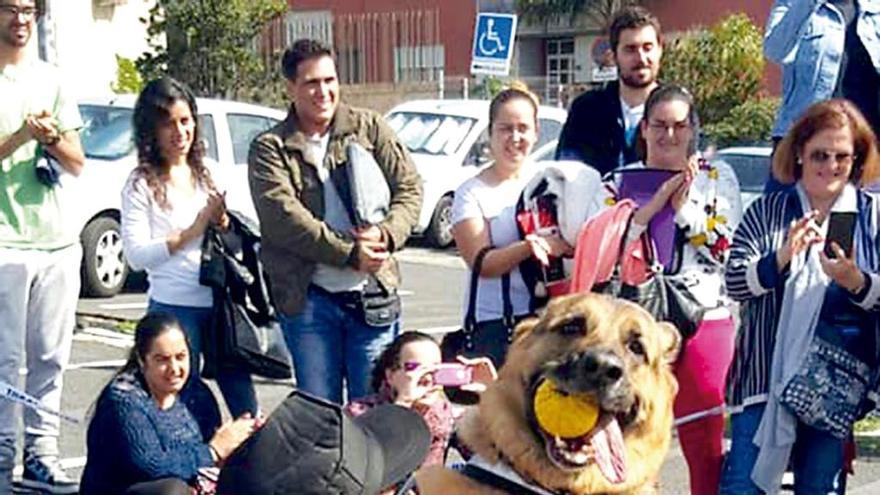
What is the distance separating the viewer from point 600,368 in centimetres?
349

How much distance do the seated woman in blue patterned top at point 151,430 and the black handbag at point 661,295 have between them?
4.87ft

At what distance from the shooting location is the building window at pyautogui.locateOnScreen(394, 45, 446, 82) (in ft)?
133

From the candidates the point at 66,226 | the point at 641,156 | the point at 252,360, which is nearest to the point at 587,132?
the point at 641,156

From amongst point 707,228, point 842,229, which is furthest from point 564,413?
point 707,228

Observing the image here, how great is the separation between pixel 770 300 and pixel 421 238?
1497 cm

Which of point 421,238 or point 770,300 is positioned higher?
point 770,300

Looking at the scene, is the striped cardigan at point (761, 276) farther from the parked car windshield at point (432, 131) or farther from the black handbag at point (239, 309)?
the parked car windshield at point (432, 131)

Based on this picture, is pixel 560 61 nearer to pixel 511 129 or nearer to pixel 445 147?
pixel 445 147

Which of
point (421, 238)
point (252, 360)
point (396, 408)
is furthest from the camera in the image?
point (421, 238)

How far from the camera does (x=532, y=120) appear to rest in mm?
5934

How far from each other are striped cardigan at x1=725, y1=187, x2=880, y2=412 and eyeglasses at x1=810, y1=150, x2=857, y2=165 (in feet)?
0.52

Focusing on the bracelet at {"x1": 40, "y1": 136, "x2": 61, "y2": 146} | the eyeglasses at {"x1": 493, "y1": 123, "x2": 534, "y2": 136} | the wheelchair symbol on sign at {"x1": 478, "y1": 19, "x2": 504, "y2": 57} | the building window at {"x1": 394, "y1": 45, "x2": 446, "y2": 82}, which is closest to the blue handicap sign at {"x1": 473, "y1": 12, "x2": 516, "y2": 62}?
the wheelchair symbol on sign at {"x1": 478, "y1": 19, "x2": 504, "y2": 57}

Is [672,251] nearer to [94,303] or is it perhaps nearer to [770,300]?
[770,300]

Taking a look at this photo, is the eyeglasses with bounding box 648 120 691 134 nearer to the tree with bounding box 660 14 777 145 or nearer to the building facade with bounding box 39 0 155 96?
the tree with bounding box 660 14 777 145
